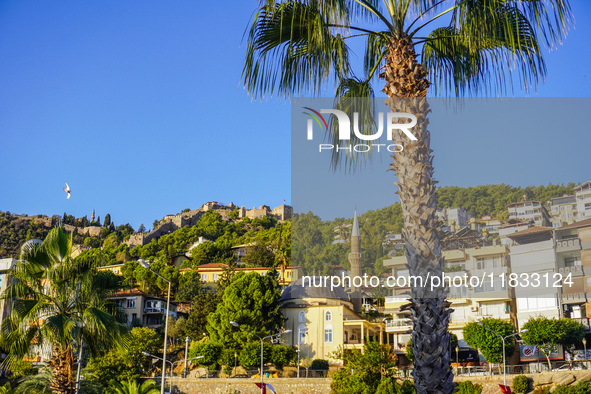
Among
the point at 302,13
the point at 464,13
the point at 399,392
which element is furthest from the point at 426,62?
the point at 399,392

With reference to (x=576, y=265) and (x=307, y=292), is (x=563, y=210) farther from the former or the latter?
(x=307, y=292)

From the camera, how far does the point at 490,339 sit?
41.5 m

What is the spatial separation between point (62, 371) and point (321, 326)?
1707 inches

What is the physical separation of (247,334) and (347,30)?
42.1 metres

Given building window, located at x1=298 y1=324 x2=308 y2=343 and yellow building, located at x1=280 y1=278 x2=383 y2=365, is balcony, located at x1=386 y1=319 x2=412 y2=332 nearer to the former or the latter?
yellow building, located at x1=280 y1=278 x2=383 y2=365

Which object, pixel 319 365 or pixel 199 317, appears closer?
pixel 319 365

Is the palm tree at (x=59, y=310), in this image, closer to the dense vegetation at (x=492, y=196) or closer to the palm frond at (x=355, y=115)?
the palm frond at (x=355, y=115)

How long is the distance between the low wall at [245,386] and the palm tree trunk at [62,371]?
3108cm

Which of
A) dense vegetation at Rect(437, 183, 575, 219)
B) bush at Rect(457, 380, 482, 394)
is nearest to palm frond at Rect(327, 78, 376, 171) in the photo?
dense vegetation at Rect(437, 183, 575, 219)

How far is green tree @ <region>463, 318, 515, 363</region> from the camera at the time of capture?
4147 cm

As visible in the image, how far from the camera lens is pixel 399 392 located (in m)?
35.3

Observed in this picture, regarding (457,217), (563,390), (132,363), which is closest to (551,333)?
(563,390)

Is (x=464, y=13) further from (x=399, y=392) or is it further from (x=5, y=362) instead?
(x=399, y=392)

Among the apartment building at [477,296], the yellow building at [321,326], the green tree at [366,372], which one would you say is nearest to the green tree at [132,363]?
the yellow building at [321,326]
